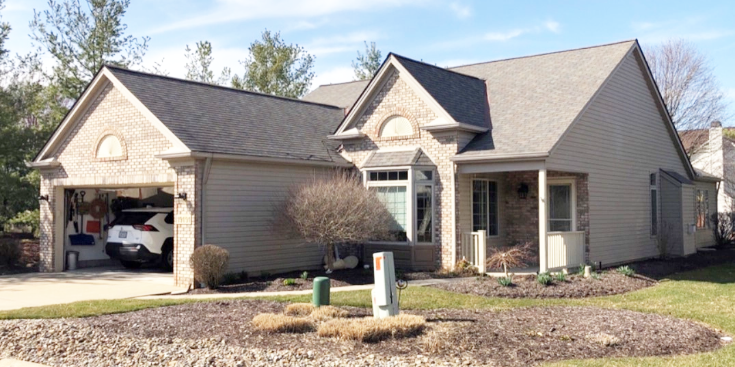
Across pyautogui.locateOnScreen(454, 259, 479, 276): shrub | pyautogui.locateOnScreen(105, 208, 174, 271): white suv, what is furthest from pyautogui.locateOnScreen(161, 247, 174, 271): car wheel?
pyautogui.locateOnScreen(454, 259, 479, 276): shrub

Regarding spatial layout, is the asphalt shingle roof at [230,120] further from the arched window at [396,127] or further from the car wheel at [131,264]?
the car wheel at [131,264]

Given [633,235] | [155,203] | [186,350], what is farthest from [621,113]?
[186,350]

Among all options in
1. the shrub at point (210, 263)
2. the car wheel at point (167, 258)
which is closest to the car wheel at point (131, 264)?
the car wheel at point (167, 258)

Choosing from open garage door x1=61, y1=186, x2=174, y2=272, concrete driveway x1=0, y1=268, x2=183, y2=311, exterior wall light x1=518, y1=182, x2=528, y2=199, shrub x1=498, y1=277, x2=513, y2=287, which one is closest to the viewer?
concrete driveway x1=0, y1=268, x2=183, y2=311

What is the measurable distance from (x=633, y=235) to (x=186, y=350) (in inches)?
620

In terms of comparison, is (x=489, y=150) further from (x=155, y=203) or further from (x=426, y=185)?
(x=155, y=203)

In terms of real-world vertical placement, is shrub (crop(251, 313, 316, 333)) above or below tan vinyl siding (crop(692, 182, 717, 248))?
below

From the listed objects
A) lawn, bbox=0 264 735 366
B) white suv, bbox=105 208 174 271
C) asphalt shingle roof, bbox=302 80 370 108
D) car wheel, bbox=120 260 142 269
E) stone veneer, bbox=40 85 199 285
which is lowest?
lawn, bbox=0 264 735 366

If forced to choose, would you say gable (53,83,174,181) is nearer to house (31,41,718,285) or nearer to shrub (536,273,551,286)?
house (31,41,718,285)

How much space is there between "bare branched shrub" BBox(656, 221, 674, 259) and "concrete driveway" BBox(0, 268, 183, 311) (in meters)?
14.5

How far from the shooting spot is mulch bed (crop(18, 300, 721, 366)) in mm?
8328

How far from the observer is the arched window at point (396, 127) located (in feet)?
61.7

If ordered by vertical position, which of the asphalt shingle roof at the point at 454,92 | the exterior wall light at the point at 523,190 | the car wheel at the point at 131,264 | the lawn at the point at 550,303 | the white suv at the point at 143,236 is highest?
the asphalt shingle roof at the point at 454,92

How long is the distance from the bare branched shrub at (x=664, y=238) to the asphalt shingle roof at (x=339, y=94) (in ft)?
37.1
